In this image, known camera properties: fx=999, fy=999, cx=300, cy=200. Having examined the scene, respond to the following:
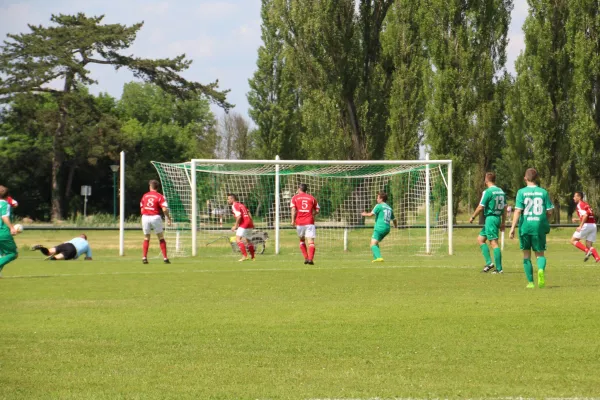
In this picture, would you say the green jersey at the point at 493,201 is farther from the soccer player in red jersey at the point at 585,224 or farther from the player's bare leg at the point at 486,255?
the soccer player in red jersey at the point at 585,224

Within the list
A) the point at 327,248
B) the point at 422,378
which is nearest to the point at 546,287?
the point at 422,378

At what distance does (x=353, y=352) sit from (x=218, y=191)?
75.6 ft

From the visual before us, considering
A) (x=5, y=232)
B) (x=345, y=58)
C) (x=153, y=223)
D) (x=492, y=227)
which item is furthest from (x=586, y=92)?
(x=5, y=232)

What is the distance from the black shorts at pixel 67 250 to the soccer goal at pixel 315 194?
3.01 metres

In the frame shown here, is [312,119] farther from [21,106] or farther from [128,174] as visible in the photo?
[128,174]

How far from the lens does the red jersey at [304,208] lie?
80.5ft

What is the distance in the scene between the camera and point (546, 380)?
7.50m

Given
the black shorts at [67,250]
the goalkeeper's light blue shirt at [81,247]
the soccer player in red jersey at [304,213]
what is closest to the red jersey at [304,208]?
the soccer player in red jersey at [304,213]

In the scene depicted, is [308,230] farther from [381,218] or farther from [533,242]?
[533,242]

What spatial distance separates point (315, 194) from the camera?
3506 centimetres

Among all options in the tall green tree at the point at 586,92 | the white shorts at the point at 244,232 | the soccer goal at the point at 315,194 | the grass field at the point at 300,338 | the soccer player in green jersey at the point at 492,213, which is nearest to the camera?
the grass field at the point at 300,338

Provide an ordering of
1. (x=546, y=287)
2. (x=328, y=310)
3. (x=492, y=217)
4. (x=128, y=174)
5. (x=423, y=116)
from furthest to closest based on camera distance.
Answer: (x=128, y=174) < (x=423, y=116) < (x=492, y=217) < (x=546, y=287) < (x=328, y=310)

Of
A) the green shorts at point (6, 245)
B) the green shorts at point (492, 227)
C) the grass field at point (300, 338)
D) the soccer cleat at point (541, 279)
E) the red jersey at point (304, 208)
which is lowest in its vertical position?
the grass field at point (300, 338)

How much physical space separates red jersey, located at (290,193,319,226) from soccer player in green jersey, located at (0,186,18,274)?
809 centimetres
